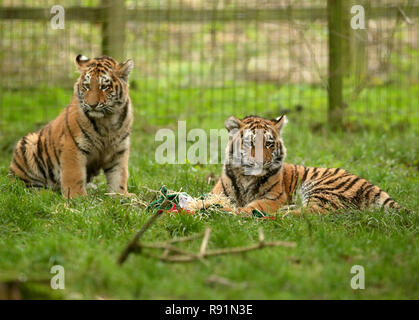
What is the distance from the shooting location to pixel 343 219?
480 cm

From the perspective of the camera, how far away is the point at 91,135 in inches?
223

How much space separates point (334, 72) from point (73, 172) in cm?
462

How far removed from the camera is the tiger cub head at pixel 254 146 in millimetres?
5285

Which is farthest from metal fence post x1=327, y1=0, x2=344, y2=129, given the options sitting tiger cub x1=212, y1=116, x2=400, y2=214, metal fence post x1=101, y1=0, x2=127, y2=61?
sitting tiger cub x1=212, y1=116, x2=400, y2=214

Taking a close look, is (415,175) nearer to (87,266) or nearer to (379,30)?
(379,30)

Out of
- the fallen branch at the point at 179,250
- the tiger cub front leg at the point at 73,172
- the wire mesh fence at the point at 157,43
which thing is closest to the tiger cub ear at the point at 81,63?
the tiger cub front leg at the point at 73,172

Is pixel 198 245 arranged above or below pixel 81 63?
below

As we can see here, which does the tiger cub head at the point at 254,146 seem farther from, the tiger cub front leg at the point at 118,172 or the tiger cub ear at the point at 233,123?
the tiger cub front leg at the point at 118,172

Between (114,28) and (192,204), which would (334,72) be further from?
(192,204)

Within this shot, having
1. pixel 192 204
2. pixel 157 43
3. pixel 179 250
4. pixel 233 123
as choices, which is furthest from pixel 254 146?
pixel 157 43

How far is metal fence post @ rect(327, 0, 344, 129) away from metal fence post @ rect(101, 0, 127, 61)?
307 centimetres

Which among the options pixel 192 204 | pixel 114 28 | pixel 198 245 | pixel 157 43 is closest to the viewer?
pixel 198 245
